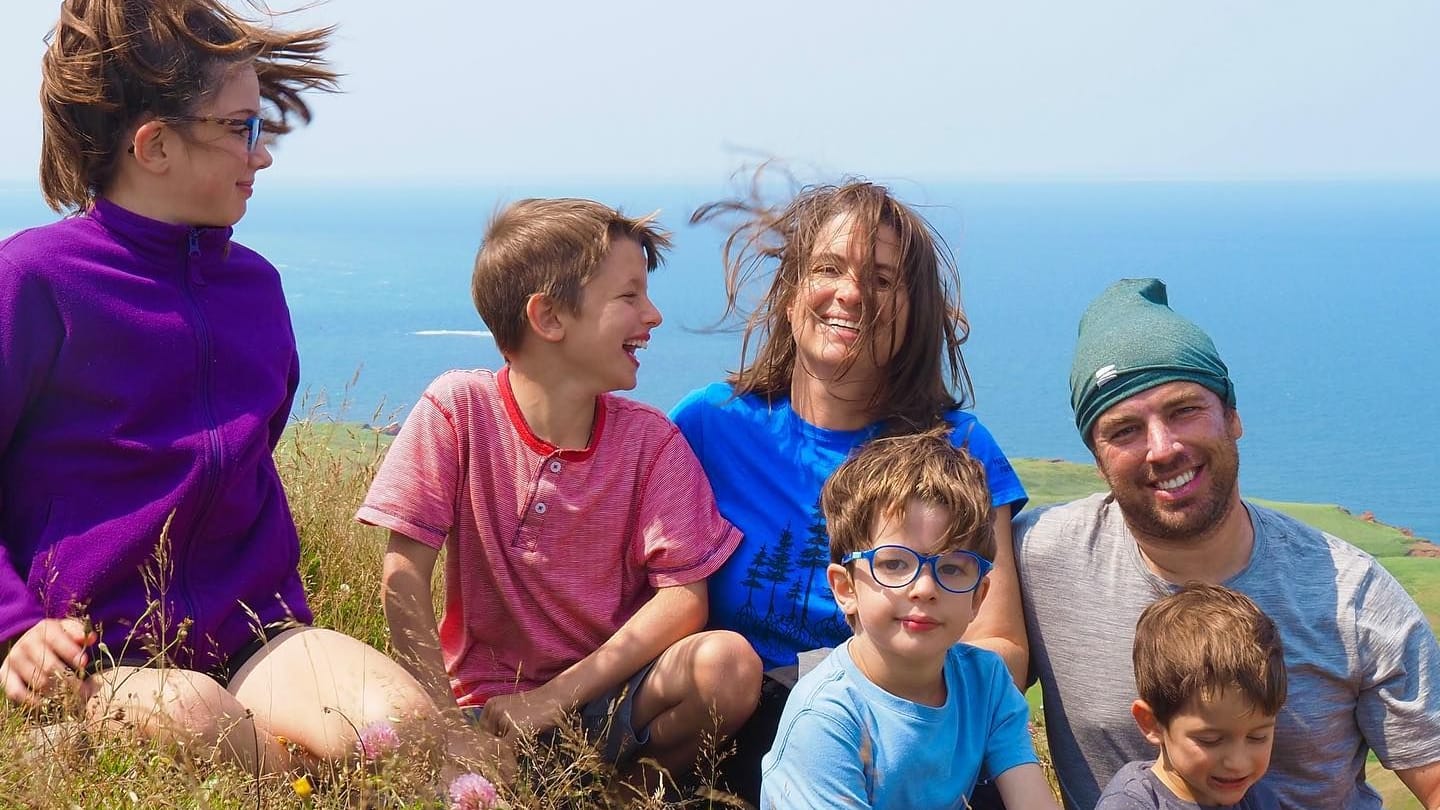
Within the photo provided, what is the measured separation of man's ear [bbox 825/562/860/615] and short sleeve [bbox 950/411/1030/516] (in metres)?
0.75

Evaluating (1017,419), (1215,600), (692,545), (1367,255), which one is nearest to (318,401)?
(692,545)

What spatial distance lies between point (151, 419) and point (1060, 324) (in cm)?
2579

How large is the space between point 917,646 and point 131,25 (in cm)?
233

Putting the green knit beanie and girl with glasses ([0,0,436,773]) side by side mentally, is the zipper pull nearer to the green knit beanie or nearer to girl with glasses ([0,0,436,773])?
girl with glasses ([0,0,436,773])

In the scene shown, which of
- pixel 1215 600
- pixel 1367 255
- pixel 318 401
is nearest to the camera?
pixel 1215 600

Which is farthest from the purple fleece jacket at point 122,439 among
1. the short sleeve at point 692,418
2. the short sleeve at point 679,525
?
the short sleeve at point 692,418

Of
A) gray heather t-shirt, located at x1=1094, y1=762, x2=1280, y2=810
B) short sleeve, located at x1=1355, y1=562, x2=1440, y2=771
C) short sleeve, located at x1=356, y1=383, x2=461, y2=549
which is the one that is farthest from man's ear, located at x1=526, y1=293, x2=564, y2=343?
short sleeve, located at x1=1355, y1=562, x2=1440, y2=771

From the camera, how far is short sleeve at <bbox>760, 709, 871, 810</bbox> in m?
2.56

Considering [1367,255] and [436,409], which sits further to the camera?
[1367,255]

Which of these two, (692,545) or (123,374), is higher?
(123,374)

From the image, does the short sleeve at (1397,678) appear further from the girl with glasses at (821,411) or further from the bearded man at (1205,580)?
the girl with glasses at (821,411)

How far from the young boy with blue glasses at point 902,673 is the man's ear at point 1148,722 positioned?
30cm

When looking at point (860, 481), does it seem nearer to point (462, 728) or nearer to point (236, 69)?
point (462, 728)

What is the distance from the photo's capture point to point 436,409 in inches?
130
